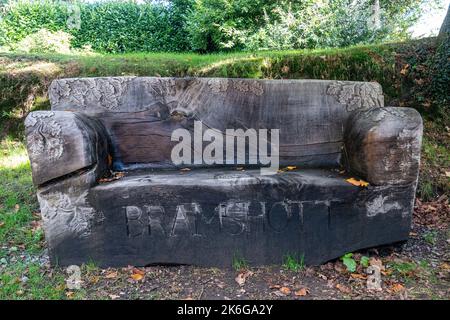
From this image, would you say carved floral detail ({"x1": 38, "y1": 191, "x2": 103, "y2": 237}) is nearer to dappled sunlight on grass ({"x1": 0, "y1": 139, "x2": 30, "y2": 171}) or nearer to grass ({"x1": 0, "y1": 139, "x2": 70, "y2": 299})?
grass ({"x1": 0, "y1": 139, "x2": 70, "y2": 299})

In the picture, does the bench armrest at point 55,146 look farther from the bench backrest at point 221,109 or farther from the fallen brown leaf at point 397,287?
the fallen brown leaf at point 397,287

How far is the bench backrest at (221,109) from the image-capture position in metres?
2.75

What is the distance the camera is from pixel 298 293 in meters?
2.11

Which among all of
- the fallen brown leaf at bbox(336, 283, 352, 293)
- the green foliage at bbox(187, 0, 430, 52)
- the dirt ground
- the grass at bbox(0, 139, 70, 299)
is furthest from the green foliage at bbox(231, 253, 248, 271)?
the green foliage at bbox(187, 0, 430, 52)

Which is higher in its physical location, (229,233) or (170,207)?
(170,207)

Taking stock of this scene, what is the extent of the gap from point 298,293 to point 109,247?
1.20m

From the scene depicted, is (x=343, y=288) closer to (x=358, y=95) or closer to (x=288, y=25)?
(x=358, y=95)

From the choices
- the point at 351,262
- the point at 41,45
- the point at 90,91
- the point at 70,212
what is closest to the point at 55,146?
the point at 70,212

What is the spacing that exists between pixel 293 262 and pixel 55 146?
163 centimetres

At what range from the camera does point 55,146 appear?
2154mm

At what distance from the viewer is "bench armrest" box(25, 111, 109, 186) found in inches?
84.6

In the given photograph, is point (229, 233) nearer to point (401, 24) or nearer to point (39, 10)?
point (401, 24)

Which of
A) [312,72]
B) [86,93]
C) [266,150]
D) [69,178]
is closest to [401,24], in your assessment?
[312,72]
